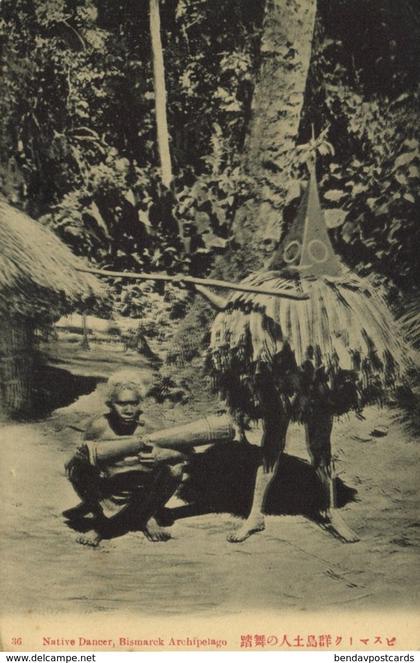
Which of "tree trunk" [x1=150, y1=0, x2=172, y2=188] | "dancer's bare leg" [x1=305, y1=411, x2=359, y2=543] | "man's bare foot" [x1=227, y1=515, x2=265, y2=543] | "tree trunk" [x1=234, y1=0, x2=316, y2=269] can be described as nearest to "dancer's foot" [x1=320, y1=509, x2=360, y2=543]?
"dancer's bare leg" [x1=305, y1=411, x2=359, y2=543]

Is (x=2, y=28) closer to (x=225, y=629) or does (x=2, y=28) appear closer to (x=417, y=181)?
(x=417, y=181)

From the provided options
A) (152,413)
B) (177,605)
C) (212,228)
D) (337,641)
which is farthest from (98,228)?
(337,641)

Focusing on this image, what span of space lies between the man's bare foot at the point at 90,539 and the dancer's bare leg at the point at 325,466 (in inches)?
31.7

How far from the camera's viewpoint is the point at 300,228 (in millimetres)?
2693

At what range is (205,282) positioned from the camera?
2.70m

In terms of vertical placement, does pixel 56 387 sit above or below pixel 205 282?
below

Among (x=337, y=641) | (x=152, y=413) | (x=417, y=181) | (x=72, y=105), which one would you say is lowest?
(x=337, y=641)

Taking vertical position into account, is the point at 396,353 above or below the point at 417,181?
below

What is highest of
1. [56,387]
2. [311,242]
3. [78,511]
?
[311,242]

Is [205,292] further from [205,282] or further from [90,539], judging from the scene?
[90,539]

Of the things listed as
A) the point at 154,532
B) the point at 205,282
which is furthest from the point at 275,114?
the point at 154,532

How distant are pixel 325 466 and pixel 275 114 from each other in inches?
50.8

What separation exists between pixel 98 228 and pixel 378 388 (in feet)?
3.87

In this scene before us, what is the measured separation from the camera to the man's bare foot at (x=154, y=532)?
2635 mm
